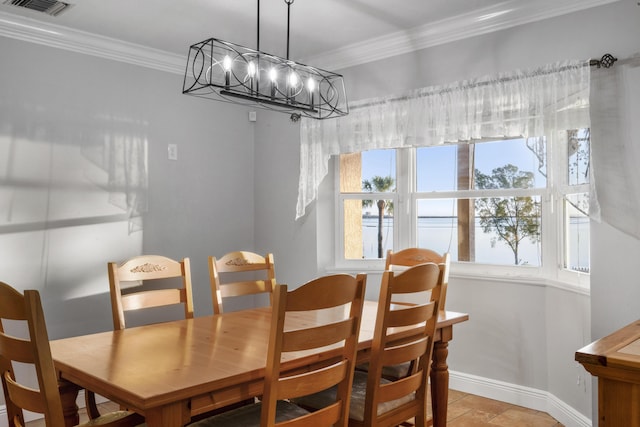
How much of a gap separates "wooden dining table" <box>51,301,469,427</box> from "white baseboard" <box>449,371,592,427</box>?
918 millimetres

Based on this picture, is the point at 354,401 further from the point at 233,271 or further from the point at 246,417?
the point at 233,271

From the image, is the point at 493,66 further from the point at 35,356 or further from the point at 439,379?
the point at 35,356

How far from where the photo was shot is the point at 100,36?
3.54 meters

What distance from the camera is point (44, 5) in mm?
2975

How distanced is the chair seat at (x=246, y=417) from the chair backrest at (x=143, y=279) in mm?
798

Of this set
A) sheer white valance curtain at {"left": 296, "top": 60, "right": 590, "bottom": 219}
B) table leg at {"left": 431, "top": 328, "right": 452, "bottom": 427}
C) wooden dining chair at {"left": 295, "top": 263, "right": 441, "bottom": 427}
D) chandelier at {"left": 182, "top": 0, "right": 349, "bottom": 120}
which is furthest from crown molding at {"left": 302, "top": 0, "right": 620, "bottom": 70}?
table leg at {"left": 431, "top": 328, "right": 452, "bottom": 427}

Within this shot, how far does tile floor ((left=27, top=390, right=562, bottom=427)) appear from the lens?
3008mm

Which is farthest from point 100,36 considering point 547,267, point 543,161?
point 547,267

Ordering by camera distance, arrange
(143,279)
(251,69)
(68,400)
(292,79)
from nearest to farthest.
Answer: (68,400), (251,69), (292,79), (143,279)

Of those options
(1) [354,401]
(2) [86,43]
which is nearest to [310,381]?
(1) [354,401]

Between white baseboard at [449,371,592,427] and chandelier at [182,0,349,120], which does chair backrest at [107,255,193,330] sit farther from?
white baseboard at [449,371,592,427]

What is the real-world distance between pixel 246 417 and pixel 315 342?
471 millimetres

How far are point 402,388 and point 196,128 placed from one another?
2804 millimetres

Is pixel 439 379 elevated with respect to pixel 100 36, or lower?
lower
